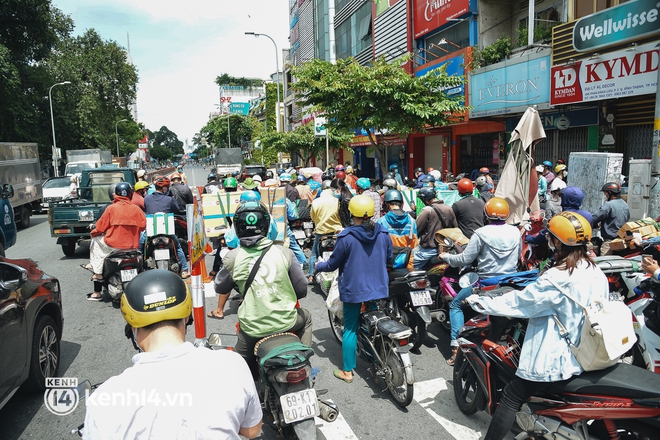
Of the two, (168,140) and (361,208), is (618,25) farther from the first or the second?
(168,140)

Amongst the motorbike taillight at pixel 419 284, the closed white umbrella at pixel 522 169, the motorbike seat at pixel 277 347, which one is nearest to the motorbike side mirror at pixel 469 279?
the motorbike taillight at pixel 419 284

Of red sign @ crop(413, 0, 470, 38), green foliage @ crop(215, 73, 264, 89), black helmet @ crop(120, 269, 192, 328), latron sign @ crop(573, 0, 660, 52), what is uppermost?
green foliage @ crop(215, 73, 264, 89)

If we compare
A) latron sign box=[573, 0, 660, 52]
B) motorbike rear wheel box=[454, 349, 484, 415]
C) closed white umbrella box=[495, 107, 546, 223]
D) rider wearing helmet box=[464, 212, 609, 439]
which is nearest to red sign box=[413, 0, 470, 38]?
latron sign box=[573, 0, 660, 52]

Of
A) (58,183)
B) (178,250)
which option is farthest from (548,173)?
(58,183)

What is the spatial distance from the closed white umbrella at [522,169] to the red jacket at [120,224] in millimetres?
5768

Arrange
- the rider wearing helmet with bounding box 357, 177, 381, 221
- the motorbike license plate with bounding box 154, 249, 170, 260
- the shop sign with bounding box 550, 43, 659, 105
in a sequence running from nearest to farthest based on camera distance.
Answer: the motorbike license plate with bounding box 154, 249, 170, 260 → the rider wearing helmet with bounding box 357, 177, 381, 221 → the shop sign with bounding box 550, 43, 659, 105

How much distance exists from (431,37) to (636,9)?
1136 cm

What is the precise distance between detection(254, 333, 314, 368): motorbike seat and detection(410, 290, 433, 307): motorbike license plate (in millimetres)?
1997

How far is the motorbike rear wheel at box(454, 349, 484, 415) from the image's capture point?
4.13 meters

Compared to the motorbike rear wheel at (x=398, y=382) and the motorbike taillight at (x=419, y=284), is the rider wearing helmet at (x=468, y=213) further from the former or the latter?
the motorbike rear wheel at (x=398, y=382)

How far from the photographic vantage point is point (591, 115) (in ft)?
41.8

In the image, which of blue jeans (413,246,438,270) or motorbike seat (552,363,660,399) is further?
blue jeans (413,246,438,270)

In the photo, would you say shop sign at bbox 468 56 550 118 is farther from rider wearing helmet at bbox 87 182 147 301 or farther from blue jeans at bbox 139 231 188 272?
rider wearing helmet at bbox 87 182 147 301

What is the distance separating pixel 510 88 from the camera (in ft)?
46.2
